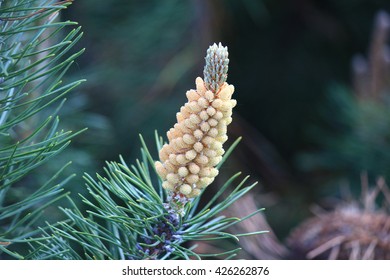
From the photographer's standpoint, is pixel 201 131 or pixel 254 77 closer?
pixel 201 131

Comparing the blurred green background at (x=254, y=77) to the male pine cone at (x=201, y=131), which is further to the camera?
the blurred green background at (x=254, y=77)

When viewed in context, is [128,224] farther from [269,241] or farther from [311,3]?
[311,3]

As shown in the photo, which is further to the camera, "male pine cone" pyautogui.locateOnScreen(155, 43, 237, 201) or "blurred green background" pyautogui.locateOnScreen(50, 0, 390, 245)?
"blurred green background" pyautogui.locateOnScreen(50, 0, 390, 245)
